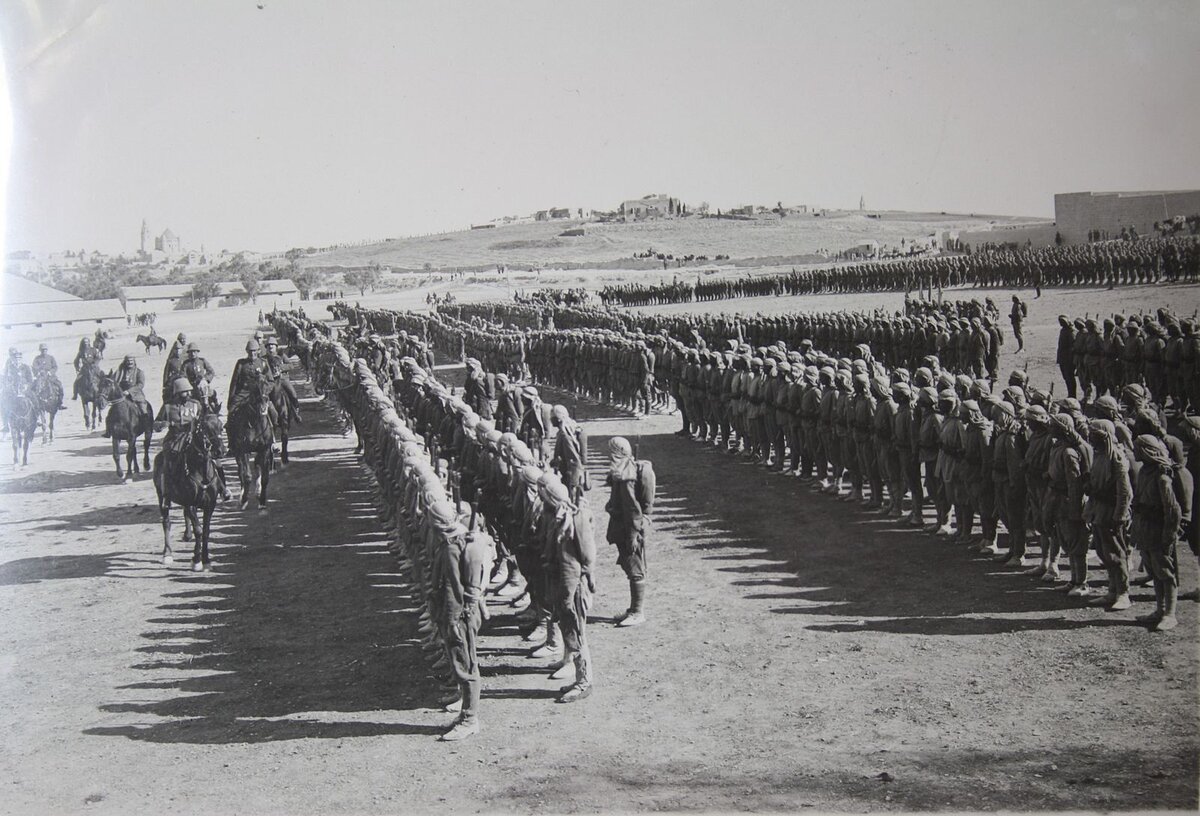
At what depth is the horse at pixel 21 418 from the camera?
1909 centimetres

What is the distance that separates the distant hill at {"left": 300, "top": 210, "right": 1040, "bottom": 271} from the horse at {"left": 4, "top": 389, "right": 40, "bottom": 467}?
7783 centimetres

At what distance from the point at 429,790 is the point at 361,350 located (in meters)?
21.7

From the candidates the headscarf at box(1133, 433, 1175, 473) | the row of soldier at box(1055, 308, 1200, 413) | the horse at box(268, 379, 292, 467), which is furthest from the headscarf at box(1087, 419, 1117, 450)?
the horse at box(268, 379, 292, 467)

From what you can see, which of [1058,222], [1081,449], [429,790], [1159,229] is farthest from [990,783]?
[1058,222]

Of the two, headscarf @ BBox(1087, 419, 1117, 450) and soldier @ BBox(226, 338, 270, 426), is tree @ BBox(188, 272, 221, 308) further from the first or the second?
headscarf @ BBox(1087, 419, 1117, 450)

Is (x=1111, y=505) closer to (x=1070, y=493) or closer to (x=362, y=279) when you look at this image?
(x=1070, y=493)

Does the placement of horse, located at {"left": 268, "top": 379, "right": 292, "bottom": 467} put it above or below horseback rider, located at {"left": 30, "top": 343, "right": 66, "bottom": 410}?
below

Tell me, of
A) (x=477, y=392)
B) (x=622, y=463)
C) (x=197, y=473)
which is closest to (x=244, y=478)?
(x=197, y=473)

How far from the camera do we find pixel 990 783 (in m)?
6.05

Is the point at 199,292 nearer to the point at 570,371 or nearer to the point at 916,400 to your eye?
the point at 570,371

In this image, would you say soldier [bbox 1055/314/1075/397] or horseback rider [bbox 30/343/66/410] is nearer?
soldier [bbox 1055/314/1075/397]

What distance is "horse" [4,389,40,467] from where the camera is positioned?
19.1m

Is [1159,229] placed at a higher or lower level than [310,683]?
higher

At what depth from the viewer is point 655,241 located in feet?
417
